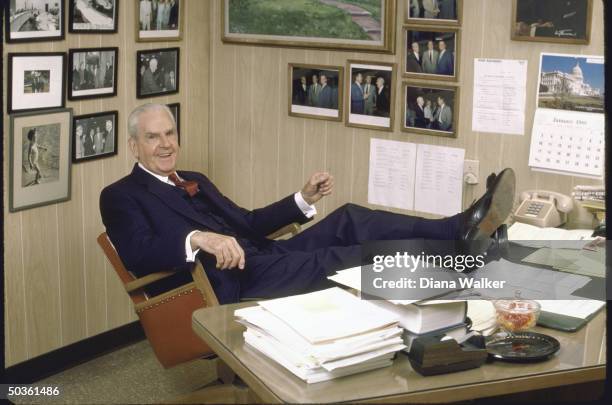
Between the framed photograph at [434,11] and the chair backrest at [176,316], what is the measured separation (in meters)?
1.58

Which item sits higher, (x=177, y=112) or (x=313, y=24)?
(x=313, y=24)

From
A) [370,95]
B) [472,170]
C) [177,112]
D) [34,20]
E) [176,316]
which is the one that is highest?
[34,20]

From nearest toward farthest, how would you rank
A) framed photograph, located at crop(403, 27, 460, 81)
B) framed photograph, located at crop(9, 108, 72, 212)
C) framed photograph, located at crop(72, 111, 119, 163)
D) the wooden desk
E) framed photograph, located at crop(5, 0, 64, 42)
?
the wooden desk → framed photograph, located at crop(5, 0, 64, 42) → framed photograph, located at crop(9, 108, 72, 212) → framed photograph, located at crop(403, 27, 460, 81) → framed photograph, located at crop(72, 111, 119, 163)

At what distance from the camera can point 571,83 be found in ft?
11.2

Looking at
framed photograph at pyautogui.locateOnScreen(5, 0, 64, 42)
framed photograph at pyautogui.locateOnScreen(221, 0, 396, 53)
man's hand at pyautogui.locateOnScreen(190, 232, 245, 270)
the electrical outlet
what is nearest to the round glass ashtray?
man's hand at pyautogui.locateOnScreen(190, 232, 245, 270)

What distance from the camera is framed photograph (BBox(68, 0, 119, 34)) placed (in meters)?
3.77

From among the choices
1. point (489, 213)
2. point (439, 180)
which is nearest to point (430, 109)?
point (439, 180)

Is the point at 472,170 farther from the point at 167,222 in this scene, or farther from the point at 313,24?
the point at 167,222

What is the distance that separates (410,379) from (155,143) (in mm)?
2040

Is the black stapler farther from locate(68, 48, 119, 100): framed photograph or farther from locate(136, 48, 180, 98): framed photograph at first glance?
locate(136, 48, 180, 98): framed photograph

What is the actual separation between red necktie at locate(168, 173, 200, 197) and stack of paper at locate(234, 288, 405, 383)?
1594 mm

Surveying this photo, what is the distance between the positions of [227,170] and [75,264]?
1095 millimetres

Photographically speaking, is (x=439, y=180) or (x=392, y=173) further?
(x=392, y=173)

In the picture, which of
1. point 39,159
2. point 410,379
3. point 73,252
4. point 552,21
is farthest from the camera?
point 73,252
